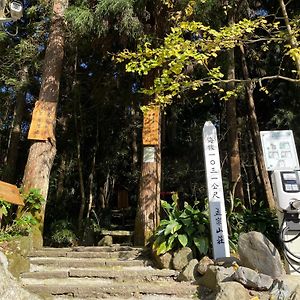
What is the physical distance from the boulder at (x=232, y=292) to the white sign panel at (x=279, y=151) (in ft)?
4.42

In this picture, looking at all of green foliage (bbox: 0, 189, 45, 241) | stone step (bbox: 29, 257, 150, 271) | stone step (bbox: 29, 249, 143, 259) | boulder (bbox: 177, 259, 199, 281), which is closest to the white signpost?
boulder (bbox: 177, 259, 199, 281)

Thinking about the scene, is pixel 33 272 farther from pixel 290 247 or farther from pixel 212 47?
pixel 212 47

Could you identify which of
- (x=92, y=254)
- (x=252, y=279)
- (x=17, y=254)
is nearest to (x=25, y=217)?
(x=17, y=254)

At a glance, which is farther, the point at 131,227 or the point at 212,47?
the point at 131,227

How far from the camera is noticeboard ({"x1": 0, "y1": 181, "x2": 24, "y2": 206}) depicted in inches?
209

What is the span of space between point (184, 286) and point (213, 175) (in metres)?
1.70

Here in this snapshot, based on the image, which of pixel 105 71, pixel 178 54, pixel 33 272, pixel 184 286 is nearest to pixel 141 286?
pixel 184 286

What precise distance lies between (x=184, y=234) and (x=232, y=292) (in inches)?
55.9

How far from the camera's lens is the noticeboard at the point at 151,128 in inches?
258

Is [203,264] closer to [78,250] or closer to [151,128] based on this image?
[78,250]

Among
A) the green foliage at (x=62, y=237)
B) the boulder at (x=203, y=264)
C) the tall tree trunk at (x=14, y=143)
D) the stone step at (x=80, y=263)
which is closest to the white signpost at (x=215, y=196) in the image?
the boulder at (x=203, y=264)

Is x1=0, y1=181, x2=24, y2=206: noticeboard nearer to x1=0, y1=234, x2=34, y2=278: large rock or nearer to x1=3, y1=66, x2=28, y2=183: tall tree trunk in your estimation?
x1=0, y1=234, x2=34, y2=278: large rock

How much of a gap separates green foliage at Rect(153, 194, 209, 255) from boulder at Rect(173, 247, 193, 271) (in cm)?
9

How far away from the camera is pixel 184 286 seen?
4.47 meters
